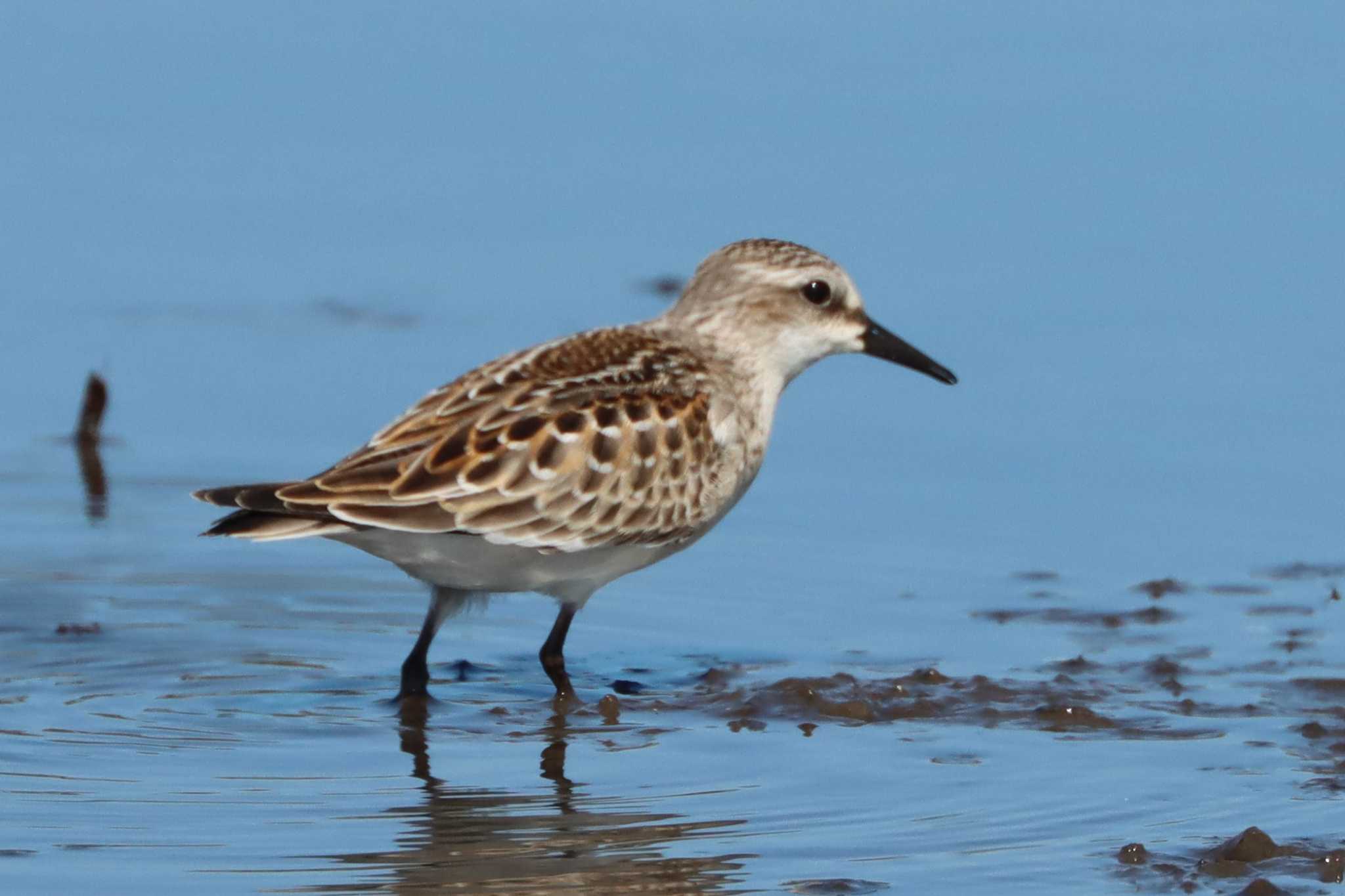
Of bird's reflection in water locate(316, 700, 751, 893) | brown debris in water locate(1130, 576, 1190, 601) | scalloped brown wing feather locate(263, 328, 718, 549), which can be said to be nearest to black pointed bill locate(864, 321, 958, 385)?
scalloped brown wing feather locate(263, 328, 718, 549)

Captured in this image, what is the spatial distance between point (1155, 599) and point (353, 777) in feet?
11.8

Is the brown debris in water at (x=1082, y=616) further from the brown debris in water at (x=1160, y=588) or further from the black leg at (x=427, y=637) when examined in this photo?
the black leg at (x=427, y=637)

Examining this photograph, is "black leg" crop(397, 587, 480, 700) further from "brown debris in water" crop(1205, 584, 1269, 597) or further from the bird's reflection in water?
"brown debris in water" crop(1205, 584, 1269, 597)

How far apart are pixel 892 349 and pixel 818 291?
0.42m

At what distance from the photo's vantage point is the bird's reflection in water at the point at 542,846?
22.9 feet

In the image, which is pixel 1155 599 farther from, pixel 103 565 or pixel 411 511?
pixel 103 565

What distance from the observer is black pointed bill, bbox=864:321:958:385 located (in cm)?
995

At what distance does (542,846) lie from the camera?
7.28 m

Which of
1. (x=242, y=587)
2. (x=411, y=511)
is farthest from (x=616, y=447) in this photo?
(x=242, y=587)

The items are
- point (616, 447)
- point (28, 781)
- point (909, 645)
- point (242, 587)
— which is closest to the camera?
point (28, 781)

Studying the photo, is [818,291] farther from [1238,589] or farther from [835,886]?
[835,886]

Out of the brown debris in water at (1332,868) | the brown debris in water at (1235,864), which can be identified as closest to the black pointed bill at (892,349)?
the brown debris in water at (1235,864)

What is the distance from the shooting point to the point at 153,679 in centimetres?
927

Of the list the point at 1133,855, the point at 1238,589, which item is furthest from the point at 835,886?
the point at 1238,589
